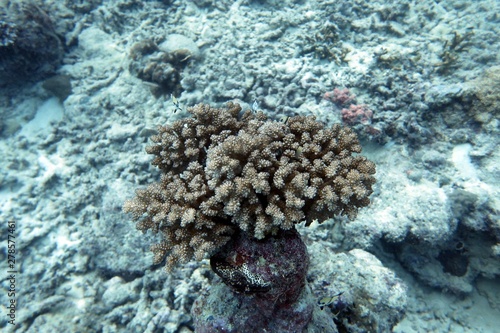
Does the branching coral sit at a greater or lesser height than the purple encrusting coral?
greater

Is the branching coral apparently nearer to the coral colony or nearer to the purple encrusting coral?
the coral colony

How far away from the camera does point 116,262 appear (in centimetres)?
489

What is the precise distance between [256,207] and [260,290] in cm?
79

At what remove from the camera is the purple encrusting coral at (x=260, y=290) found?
2.68 metres

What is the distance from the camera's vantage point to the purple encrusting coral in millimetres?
2680

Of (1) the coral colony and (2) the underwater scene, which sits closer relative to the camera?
(1) the coral colony

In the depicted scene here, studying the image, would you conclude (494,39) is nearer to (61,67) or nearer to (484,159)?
(484,159)

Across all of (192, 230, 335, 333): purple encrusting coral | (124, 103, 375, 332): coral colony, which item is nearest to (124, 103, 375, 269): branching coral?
(124, 103, 375, 332): coral colony

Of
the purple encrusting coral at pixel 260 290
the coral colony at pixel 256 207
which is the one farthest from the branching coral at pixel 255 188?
the purple encrusting coral at pixel 260 290

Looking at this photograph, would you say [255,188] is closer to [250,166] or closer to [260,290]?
[250,166]

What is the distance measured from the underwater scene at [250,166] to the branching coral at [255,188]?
0.02 m

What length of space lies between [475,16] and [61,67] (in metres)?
11.4

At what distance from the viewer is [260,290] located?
2691mm

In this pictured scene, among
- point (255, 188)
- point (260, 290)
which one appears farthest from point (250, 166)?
point (260, 290)
